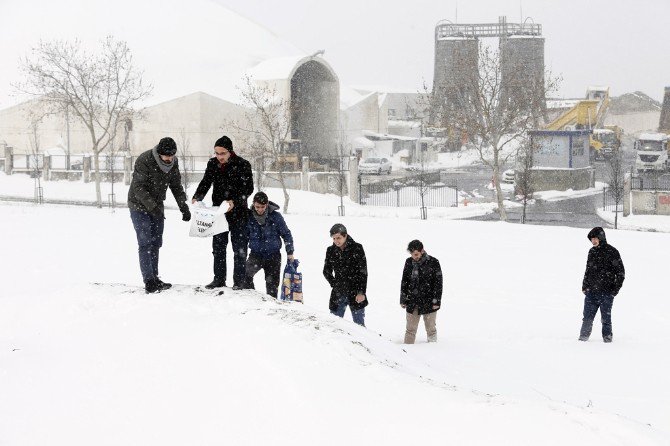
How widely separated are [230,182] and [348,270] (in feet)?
7.13

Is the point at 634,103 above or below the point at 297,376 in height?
above

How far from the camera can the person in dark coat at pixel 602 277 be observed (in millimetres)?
10383

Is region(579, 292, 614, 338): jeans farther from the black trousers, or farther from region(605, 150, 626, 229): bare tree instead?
region(605, 150, 626, 229): bare tree

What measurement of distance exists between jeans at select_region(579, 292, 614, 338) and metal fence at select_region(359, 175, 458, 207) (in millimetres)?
26891

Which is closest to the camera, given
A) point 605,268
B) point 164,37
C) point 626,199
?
point 605,268

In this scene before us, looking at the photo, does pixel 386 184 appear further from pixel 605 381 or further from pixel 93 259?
pixel 605 381

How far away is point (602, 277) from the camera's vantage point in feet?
34.4

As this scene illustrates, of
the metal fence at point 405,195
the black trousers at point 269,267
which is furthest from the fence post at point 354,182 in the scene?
the black trousers at point 269,267

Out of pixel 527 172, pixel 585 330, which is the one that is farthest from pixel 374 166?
pixel 585 330

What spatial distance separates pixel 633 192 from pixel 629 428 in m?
30.4

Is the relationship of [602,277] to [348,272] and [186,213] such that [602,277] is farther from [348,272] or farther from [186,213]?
[186,213]

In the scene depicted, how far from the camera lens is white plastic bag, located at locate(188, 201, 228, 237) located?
25.3 ft

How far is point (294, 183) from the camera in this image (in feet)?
134

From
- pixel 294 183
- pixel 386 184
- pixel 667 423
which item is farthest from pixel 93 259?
pixel 386 184
